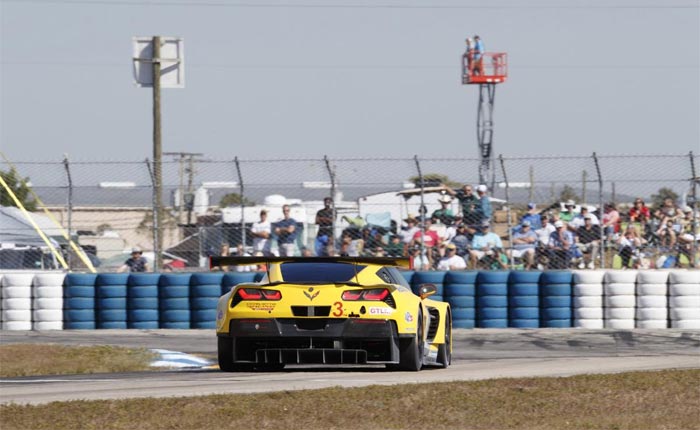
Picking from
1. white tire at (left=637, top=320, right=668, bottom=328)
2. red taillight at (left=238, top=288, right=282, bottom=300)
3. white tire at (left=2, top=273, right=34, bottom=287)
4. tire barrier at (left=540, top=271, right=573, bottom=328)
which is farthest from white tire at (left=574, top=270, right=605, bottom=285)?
red taillight at (left=238, top=288, right=282, bottom=300)

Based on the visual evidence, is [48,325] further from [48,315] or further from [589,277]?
[589,277]

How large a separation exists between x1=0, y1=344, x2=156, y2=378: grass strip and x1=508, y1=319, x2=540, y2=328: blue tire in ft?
18.2

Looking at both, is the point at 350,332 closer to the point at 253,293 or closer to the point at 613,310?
the point at 253,293

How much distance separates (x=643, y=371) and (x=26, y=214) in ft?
43.6

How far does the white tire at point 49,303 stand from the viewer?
67.0 ft

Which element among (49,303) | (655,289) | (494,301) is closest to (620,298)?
(655,289)

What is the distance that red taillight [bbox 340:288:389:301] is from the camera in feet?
36.1

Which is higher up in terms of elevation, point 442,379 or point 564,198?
point 564,198

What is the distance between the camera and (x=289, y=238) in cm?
2102

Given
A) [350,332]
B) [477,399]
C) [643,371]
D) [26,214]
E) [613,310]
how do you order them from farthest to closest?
[26,214], [613,310], [643,371], [350,332], [477,399]

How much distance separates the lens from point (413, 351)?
37.2 feet

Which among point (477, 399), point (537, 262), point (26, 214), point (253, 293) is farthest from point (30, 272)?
point (477, 399)

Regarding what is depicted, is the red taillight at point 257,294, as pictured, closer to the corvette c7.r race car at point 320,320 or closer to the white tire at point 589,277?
the corvette c7.r race car at point 320,320

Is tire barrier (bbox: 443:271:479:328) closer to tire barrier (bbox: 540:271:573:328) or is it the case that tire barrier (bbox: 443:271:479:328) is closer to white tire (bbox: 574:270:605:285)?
tire barrier (bbox: 540:271:573:328)
